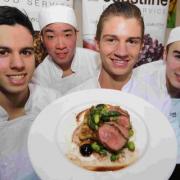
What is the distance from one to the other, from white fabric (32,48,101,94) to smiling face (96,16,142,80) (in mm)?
58

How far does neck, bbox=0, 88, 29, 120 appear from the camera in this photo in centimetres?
93

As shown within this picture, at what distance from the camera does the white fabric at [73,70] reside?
Result: 99 centimetres

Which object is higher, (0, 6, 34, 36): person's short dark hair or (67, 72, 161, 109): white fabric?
(0, 6, 34, 36): person's short dark hair

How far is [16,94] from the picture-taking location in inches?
36.6

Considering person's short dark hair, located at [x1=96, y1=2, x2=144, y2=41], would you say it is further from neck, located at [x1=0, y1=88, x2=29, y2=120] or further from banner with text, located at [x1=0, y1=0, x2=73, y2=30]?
neck, located at [x1=0, y1=88, x2=29, y2=120]

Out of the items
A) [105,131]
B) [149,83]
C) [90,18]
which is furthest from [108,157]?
[90,18]

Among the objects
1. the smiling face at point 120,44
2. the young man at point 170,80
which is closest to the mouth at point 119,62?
the smiling face at point 120,44

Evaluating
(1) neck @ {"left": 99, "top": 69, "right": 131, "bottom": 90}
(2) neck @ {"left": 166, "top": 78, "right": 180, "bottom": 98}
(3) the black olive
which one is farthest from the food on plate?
(2) neck @ {"left": 166, "top": 78, "right": 180, "bottom": 98}

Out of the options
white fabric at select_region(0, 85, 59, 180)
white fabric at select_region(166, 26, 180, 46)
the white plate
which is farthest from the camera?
white fabric at select_region(166, 26, 180, 46)

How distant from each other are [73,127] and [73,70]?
0.23 m

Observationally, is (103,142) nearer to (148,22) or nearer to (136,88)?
(136,88)

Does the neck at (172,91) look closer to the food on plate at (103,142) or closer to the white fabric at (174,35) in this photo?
the white fabric at (174,35)

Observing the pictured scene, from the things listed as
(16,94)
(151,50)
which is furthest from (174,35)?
(16,94)

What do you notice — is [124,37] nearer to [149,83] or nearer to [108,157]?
[149,83]
